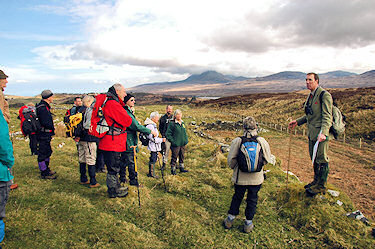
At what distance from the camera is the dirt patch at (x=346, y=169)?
808 cm

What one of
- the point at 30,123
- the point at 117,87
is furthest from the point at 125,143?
the point at 30,123

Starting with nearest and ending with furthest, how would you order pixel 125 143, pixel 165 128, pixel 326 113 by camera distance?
pixel 326 113
pixel 125 143
pixel 165 128

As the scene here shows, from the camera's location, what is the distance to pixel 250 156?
14.3 feet

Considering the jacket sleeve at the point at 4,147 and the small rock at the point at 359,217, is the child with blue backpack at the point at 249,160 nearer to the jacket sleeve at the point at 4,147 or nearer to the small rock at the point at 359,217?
the small rock at the point at 359,217

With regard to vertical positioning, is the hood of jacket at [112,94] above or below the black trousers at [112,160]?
above

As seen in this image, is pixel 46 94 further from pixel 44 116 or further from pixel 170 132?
pixel 170 132

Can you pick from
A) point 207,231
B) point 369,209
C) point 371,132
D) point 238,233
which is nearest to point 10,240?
point 207,231

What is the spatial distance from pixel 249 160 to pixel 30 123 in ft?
21.2

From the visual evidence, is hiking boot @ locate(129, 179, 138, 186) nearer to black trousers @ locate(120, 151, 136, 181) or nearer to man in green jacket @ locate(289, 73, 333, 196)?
black trousers @ locate(120, 151, 136, 181)

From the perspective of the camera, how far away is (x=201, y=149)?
12930mm

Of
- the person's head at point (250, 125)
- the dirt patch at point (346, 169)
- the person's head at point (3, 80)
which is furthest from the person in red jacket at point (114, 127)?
the dirt patch at point (346, 169)

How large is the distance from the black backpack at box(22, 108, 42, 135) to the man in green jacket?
769 cm

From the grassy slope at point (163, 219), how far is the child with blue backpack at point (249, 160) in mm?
902

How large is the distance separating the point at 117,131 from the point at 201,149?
8.30m
